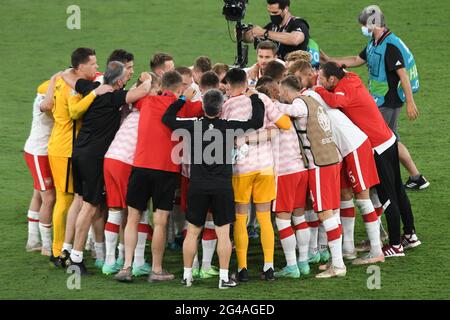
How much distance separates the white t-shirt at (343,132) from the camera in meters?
10.2

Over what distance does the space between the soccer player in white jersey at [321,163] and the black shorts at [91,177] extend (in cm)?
168

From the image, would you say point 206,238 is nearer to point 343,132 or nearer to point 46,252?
point 343,132

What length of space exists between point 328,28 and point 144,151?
9247mm

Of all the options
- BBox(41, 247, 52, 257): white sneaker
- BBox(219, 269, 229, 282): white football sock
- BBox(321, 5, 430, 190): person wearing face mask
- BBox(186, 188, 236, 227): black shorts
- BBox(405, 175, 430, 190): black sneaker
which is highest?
BBox(321, 5, 430, 190): person wearing face mask

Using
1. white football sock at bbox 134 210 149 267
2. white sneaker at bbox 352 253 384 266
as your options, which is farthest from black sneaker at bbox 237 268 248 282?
white sneaker at bbox 352 253 384 266

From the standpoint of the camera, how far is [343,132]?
1023cm

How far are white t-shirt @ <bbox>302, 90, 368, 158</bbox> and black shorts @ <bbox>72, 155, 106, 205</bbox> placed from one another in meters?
1.96

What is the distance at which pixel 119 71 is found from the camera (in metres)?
10.1

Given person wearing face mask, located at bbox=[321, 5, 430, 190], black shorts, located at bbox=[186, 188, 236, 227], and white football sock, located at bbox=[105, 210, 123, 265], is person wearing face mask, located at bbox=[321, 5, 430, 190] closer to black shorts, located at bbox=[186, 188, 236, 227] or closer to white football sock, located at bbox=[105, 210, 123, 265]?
black shorts, located at bbox=[186, 188, 236, 227]

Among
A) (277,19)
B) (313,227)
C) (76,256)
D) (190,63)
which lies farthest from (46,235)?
(190,63)

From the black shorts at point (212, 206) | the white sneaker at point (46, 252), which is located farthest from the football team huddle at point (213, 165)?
the white sneaker at point (46, 252)

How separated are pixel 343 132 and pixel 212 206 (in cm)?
146

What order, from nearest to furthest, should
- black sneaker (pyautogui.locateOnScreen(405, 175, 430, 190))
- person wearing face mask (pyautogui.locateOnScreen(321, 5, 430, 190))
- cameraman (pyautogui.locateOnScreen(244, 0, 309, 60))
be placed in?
person wearing face mask (pyautogui.locateOnScreen(321, 5, 430, 190))
cameraman (pyautogui.locateOnScreen(244, 0, 309, 60))
black sneaker (pyautogui.locateOnScreen(405, 175, 430, 190))

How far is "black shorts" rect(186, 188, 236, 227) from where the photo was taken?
9.54 meters
